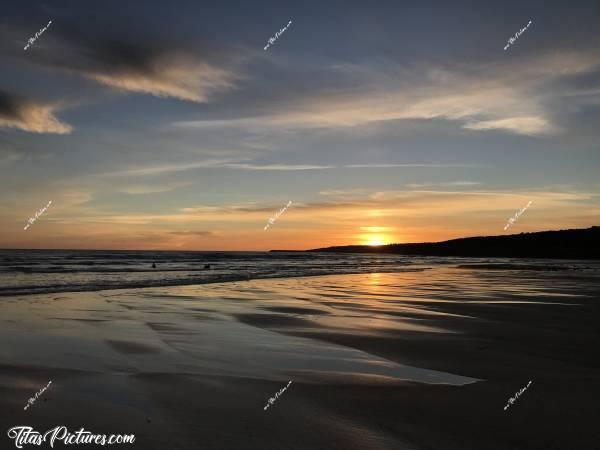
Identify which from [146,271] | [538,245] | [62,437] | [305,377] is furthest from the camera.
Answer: [538,245]

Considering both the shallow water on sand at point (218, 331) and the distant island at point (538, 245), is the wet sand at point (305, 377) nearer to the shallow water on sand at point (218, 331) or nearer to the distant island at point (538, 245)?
the shallow water on sand at point (218, 331)

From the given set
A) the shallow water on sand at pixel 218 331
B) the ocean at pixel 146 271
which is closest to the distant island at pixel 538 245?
the ocean at pixel 146 271

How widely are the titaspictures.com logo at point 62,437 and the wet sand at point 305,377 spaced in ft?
0.28

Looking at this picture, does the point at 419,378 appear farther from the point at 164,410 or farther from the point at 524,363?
the point at 164,410

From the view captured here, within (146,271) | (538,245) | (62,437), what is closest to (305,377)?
(62,437)

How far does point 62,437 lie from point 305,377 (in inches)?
117

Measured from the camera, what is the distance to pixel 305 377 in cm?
622

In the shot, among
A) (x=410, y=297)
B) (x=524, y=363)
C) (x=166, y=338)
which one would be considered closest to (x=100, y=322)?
(x=166, y=338)

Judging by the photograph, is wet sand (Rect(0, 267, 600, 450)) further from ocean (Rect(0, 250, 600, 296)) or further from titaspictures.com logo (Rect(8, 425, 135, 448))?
ocean (Rect(0, 250, 600, 296))

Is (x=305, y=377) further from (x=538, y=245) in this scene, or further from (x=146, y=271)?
(x=538, y=245)

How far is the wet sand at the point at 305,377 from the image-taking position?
4.32 metres

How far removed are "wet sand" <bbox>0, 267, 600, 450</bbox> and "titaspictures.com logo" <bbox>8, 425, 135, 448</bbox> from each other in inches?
3.4

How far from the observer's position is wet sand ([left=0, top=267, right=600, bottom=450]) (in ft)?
14.2

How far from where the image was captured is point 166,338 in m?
8.84
